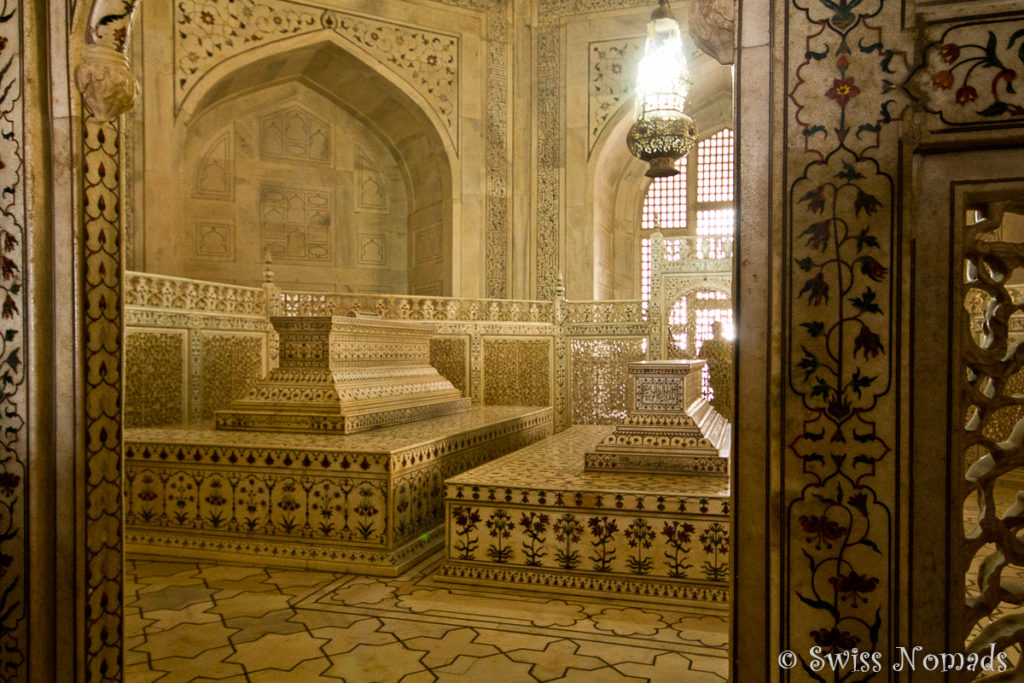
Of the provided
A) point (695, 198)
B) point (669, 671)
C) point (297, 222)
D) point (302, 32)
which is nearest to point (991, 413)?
point (669, 671)

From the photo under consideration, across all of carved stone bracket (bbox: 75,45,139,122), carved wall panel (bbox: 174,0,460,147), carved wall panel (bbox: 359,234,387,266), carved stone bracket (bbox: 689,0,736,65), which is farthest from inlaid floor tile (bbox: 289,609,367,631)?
carved wall panel (bbox: 359,234,387,266)

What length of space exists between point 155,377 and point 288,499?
7.10ft

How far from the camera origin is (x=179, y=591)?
346 centimetres

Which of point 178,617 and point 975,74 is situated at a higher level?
point 975,74

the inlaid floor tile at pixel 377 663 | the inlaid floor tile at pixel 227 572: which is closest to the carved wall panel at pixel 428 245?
the inlaid floor tile at pixel 227 572

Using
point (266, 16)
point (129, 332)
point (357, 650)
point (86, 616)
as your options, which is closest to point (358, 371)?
point (129, 332)

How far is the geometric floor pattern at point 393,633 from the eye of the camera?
253cm

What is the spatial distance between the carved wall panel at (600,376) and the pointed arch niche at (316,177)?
6.31ft

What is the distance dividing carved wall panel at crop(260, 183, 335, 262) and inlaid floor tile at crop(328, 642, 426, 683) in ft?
21.6

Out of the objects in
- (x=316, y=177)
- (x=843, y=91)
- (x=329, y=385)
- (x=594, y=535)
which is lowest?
(x=594, y=535)

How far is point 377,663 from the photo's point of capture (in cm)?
259

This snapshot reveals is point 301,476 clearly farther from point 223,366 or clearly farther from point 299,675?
point 223,366

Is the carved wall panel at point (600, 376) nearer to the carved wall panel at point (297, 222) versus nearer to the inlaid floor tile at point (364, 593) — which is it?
the carved wall panel at point (297, 222)

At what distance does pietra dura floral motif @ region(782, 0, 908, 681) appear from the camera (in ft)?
4.63
